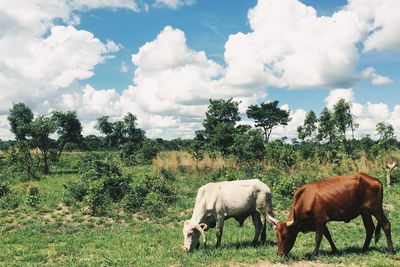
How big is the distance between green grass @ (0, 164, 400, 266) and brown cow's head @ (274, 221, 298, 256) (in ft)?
0.70

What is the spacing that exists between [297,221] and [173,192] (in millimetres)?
9863

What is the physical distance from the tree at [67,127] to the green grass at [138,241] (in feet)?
64.2

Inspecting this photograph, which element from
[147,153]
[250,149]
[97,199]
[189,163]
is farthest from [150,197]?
[147,153]

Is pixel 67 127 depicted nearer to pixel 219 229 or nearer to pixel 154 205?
pixel 154 205

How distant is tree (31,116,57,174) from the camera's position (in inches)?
1219

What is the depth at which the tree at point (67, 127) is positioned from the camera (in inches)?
1515

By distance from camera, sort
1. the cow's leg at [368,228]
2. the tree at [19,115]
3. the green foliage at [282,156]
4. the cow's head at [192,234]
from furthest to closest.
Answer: the tree at [19,115]
the green foliage at [282,156]
the cow's head at [192,234]
the cow's leg at [368,228]

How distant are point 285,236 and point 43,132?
25.4m

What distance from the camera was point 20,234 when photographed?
14328 mm

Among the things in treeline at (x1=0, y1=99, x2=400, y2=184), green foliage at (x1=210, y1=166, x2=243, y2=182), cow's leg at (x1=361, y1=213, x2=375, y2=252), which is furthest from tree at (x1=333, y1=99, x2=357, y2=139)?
cow's leg at (x1=361, y1=213, x2=375, y2=252)

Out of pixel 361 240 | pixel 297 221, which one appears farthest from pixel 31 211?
pixel 361 240

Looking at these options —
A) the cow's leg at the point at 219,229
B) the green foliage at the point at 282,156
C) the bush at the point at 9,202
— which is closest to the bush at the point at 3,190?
the bush at the point at 9,202

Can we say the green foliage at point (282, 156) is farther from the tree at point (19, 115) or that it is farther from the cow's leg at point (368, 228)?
the tree at point (19, 115)

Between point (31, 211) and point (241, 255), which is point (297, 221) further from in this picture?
point (31, 211)
